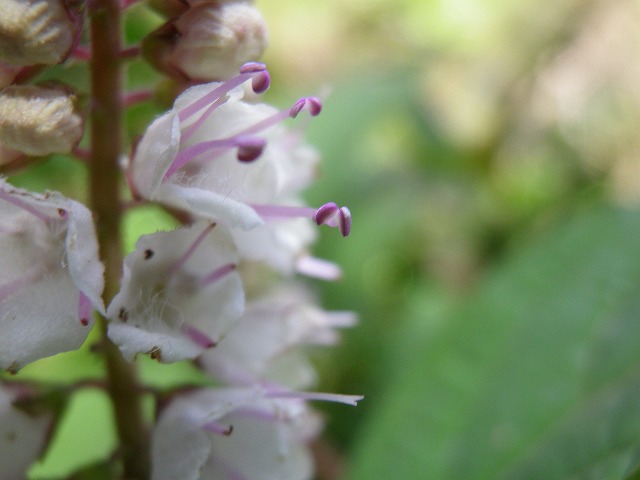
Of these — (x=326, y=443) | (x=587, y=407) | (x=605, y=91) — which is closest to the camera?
(x=587, y=407)

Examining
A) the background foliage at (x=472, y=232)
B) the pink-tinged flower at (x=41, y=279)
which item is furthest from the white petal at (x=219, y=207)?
the background foliage at (x=472, y=232)

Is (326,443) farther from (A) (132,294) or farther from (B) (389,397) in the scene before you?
(A) (132,294)

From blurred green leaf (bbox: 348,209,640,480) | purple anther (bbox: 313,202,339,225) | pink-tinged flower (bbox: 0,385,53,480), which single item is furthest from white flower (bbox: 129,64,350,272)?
blurred green leaf (bbox: 348,209,640,480)

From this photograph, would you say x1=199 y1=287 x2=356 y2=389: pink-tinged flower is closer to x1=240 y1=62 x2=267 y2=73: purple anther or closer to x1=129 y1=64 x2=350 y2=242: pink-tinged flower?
x1=129 y1=64 x2=350 y2=242: pink-tinged flower

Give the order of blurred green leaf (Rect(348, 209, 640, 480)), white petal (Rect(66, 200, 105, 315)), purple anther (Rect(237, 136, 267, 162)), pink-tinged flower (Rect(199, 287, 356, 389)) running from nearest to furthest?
white petal (Rect(66, 200, 105, 315))
purple anther (Rect(237, 136, 267, 162))
pink-tinged flower (Rect(199, 287, 356, 389))
blurred green leaf (Rect(348, 209, 640, 480))

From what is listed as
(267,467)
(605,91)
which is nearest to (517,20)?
(605,91)

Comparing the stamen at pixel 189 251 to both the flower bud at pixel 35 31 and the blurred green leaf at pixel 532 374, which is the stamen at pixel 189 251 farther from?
the blurred green leaf at pixel 532 374

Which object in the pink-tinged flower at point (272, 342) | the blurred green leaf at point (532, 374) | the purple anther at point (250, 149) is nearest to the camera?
the purple anther at point (250, 149)
